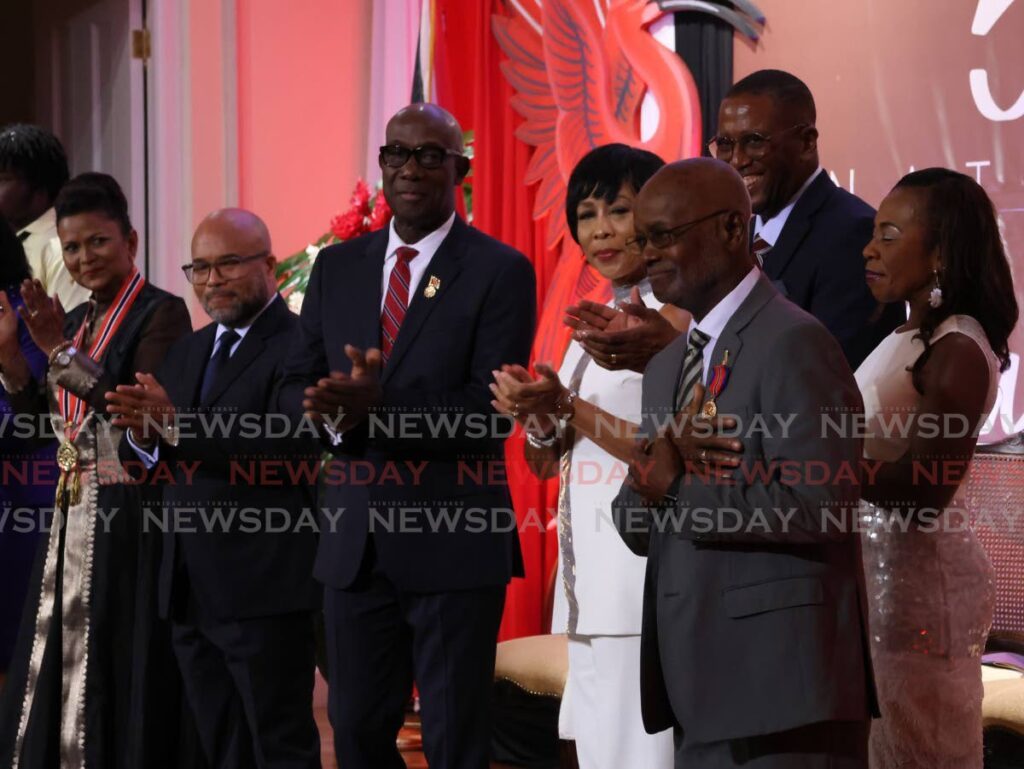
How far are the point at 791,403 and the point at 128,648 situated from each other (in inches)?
93.1

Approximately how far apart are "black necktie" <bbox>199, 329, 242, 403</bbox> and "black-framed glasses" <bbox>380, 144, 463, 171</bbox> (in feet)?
2.58

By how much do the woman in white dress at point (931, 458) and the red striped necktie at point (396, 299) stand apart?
1021 millimetres

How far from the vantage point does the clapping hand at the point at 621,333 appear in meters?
2.74

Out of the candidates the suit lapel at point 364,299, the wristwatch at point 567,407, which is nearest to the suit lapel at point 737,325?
the wristwatch at point 567,407

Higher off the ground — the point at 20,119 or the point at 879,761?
the point at 20,119

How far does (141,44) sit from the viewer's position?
6.64 meters

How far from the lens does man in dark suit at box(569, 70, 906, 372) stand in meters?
2.97

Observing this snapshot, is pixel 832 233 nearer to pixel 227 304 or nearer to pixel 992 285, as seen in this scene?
pixel 992 285

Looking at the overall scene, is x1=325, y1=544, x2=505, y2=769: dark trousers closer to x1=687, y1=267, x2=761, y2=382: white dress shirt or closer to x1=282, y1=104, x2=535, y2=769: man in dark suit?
x1=282, y1=104, x2=535, y2=769: man in dark suit

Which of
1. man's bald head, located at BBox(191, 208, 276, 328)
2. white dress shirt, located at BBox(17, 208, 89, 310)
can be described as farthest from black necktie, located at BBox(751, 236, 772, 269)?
white dress shirt, located at BBox(17, 208, 89, 310)

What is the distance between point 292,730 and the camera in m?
3.49

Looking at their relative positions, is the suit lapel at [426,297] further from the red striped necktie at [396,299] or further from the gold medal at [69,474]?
the gold medal at [69,474]

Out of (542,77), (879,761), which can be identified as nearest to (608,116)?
(542,77)

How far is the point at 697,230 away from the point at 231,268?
1.76 metres
